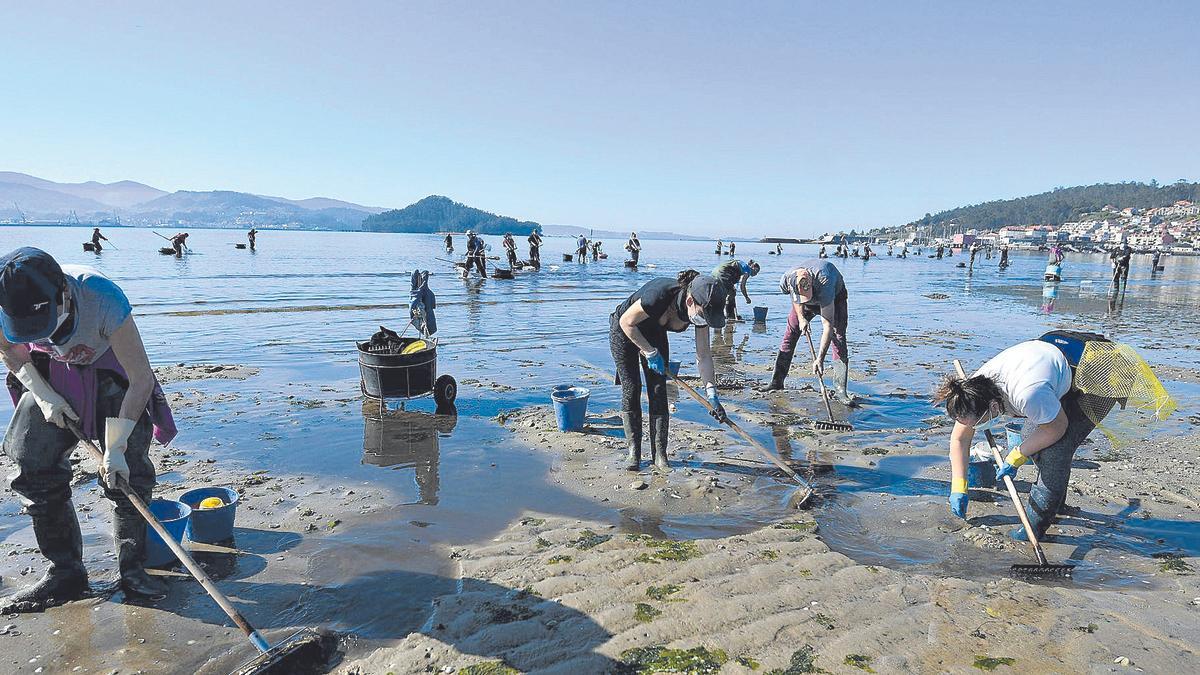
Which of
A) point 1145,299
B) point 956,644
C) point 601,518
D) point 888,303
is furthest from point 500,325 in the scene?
point 1145,299

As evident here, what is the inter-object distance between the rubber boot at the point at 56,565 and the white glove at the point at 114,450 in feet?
1.99

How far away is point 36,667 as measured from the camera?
3.22m

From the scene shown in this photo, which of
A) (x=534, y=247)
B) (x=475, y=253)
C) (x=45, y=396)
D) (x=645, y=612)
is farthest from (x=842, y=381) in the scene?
(x=534, y=247)

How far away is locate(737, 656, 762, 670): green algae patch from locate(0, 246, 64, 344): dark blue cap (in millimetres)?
3810

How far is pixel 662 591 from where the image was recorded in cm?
381

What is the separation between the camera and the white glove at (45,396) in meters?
3.35

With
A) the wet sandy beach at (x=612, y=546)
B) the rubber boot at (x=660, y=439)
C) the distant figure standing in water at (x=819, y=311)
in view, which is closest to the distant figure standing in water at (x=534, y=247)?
the wet sandy beach at (x=612, y=546)

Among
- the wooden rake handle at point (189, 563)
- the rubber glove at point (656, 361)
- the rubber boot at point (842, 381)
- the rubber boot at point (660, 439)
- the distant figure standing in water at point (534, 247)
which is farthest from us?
the distant figure standing in water at point (534, 247)

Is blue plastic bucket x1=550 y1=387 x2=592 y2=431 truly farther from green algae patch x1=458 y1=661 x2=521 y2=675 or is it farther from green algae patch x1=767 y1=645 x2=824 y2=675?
green algae patch x1=767 y1=645 x2=824 y2=675

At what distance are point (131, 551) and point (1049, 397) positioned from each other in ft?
19.3

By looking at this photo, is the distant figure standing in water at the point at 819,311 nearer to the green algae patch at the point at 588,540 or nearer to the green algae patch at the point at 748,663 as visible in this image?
the green algae patch at the point at 588,540

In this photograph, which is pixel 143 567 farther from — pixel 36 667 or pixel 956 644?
pixel 956 644

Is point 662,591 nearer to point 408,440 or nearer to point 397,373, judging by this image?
point 408,440

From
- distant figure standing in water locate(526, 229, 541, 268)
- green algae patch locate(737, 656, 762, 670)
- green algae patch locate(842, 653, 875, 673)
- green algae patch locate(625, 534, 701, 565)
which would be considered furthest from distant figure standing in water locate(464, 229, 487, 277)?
green algae patch locate(842, 653, 875, 673)
